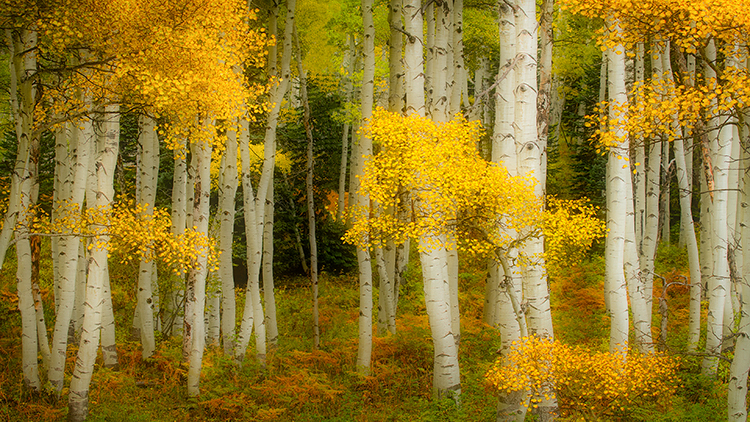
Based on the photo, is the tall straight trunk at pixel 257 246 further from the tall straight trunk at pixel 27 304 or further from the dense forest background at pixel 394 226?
the tall straight trunk at pixel 27 304

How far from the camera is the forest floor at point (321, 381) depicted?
7.53 meters

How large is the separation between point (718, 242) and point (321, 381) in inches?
300

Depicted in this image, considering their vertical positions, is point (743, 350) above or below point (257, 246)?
below

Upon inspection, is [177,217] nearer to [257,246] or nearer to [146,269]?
[146,269]

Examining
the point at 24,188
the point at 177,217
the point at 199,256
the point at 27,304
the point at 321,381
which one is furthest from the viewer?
the point at 177,217

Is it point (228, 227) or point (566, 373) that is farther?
point (228, 227)

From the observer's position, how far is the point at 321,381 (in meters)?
9.23

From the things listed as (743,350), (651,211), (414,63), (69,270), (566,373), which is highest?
(414,63)

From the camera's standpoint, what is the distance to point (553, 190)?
62.3 ft

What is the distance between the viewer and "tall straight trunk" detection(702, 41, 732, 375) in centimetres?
783

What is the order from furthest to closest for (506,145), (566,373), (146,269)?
(146,269) → (506,145) → (566,373)

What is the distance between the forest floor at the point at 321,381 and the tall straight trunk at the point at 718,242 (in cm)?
57

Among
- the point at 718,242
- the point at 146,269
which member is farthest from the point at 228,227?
the point at 718,242

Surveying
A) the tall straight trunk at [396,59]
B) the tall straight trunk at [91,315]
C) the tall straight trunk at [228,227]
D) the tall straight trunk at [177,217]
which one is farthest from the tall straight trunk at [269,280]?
the tall straight trunk at [91,315]
